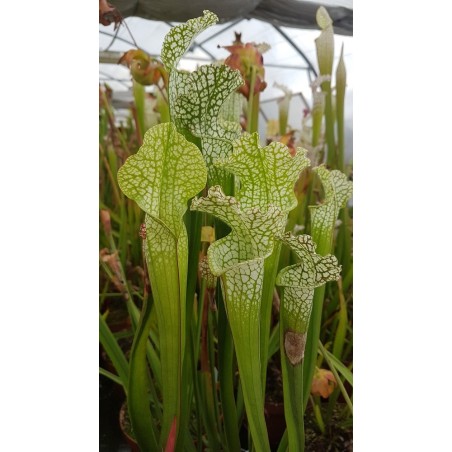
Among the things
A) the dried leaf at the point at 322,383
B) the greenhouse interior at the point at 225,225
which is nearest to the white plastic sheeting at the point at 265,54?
the greenhouse interior at the point at 225,225

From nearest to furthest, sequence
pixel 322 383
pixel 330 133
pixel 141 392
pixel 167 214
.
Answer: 1. pixel 167 214
2. pixel 141 392
3. pixel 322 383
4. pixel 330 133

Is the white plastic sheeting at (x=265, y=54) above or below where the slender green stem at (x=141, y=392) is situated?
above

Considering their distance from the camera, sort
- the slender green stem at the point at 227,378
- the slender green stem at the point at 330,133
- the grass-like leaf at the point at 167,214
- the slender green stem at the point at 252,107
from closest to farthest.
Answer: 1. the grass-like leaf at the point at 167,214
2. the slender green stem at the point at 227,378
3. the slender green stem at the point at 252,107
4. the slender green stem at the point at 330,133

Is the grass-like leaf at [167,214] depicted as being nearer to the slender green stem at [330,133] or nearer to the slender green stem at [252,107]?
the slender green stem at [252,107]

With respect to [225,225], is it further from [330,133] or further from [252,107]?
[330,133]

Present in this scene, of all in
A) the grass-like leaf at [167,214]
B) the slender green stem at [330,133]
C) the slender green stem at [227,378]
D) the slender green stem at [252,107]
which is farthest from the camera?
the slender green stem at [330,133]

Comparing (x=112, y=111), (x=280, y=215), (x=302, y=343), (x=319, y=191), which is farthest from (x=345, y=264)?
(x=112, y=111)

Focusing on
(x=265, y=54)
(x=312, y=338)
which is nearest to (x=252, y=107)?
(x=265, y=54)

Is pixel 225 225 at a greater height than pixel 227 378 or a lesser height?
greater
